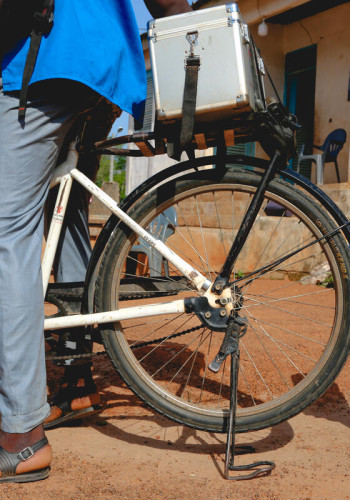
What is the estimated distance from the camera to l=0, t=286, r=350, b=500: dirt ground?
177 cm

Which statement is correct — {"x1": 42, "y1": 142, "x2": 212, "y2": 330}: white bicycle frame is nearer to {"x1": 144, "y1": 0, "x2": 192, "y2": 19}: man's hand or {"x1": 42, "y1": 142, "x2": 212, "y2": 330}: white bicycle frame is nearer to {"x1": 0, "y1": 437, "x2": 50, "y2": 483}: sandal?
{"x1": 0, "y1": 437, "x2": 50, "y2": 483}: sandal

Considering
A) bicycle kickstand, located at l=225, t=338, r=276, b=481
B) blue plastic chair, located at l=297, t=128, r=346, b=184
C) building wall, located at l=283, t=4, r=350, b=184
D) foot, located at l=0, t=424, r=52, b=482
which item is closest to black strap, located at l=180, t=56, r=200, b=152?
bicycle kickstand, located at l=225, t=338, r=276, b=481

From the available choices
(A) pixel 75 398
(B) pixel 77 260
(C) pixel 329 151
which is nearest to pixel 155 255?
(B) pixel 77 260

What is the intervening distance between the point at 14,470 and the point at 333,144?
813cm

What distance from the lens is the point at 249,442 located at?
224cm

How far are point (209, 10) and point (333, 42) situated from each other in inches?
335

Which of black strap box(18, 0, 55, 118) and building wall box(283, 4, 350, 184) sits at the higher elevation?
building wall box(283, 4, 350, 184)

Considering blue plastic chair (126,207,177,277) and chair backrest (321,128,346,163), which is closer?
blue plastic chair (126,207,177,277)

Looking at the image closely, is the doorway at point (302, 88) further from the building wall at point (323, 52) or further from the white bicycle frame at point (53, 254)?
the white bicycle frame at point (53, 254)

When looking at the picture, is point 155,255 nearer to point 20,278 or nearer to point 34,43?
point 20,278

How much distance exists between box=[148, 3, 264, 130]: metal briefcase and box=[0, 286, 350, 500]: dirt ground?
3.86 ft

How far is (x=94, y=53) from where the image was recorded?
6.32ft

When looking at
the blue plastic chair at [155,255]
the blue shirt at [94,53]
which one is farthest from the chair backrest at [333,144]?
the blue shirt at [94,53]

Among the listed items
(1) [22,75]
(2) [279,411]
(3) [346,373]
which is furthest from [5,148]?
(3) [346,373]
